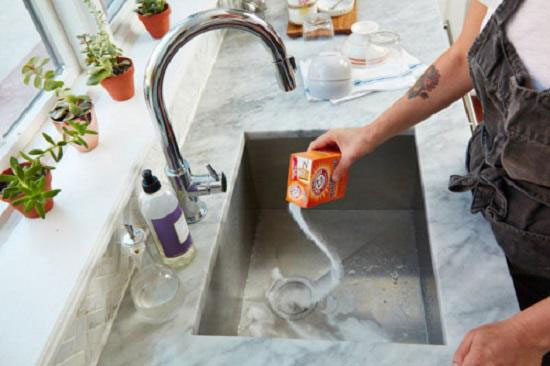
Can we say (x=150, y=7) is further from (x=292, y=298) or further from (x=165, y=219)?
(x=292, y=298)

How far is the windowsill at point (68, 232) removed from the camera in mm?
695

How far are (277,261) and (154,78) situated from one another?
588mm

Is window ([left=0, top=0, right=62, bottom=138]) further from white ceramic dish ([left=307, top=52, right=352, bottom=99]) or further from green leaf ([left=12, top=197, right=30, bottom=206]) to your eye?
white ceramic dish ([left=307, top=52, right=352, bottom=99])

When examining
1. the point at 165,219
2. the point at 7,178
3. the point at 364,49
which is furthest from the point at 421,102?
the point at 7,178

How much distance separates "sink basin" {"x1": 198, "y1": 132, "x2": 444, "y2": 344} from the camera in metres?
1.00

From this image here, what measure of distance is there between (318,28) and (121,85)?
0.70 m

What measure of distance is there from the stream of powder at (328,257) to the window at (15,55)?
69 cm

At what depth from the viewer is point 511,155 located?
744 millimetres

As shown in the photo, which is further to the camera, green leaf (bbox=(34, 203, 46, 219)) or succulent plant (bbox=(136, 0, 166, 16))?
succulent plant (bbox=(136, 0, 166, 16))

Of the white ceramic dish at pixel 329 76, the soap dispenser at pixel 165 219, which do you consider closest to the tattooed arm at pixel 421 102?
the white ceramic dish at pixel 329 76

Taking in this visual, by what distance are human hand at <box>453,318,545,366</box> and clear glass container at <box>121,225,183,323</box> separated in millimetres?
460

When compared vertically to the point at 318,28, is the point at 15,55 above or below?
above

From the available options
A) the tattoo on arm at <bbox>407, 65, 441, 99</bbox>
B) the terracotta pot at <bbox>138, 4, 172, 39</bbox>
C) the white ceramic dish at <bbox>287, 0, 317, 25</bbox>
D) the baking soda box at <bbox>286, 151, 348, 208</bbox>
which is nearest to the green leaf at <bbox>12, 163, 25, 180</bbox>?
the baking soda box at <bbox>286, 151, 348, 208</bbox>

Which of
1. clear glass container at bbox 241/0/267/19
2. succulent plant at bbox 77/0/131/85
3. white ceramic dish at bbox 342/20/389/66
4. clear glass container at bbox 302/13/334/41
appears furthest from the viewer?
clear glass container at bbox 241/0/267/19
